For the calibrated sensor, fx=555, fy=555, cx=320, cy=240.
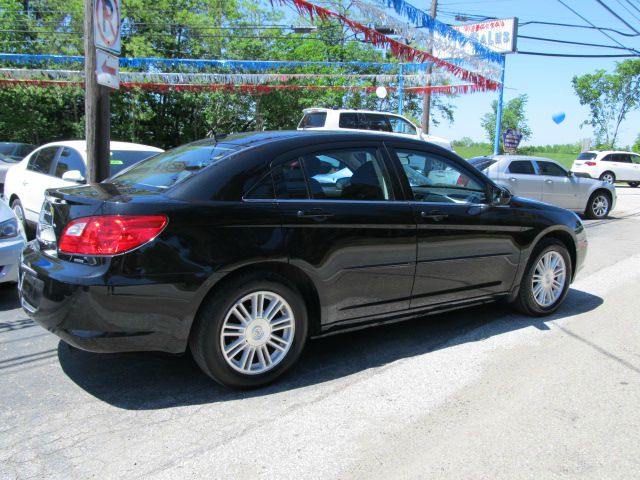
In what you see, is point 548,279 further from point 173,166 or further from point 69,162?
point 69,162

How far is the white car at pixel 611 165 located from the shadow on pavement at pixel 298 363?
25200 millimetres

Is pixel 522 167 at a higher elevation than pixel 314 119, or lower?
lower

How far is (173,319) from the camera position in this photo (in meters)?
3.26

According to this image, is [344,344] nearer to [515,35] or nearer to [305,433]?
[305,433]

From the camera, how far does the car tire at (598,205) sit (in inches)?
557

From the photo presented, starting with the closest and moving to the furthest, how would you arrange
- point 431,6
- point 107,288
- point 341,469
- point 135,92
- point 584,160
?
point 341,469
point 107,288
point 431,6
point 135,92
point 584,160

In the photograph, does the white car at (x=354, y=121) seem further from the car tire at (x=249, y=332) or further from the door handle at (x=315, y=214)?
the car tire at (x=249, y=332)

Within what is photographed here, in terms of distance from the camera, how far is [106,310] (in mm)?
3125

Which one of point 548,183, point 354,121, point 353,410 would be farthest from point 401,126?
point 353,410

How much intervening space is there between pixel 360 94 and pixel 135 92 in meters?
11.3

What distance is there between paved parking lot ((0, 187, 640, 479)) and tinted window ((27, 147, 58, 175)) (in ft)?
12.1

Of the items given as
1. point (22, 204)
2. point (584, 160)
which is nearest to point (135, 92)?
point (22, 204)

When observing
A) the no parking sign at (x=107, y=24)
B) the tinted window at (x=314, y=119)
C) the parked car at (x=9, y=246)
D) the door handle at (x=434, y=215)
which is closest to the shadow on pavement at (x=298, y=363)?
the door handle at (x=434, y=215)

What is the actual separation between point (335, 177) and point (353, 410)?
163 cm
